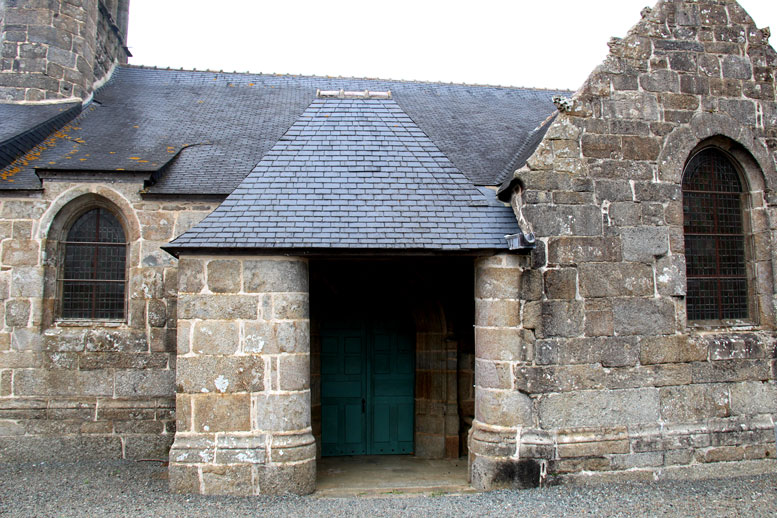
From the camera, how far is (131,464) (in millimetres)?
7277

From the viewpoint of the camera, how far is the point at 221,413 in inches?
227

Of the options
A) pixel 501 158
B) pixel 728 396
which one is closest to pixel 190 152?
pixel 501 158

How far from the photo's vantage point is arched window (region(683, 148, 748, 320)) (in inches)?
260

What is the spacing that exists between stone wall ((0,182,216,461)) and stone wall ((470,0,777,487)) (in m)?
4.31

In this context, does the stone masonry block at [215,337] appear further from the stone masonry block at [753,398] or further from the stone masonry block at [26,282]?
the stone masonry block at [753,398]

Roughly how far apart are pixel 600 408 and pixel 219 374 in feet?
12.8

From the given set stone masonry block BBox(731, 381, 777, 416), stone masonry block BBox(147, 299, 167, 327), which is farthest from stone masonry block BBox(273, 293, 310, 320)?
stone masonry block BBox(731, 381, 777, 416)

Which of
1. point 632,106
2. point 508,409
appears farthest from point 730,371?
point 632,106

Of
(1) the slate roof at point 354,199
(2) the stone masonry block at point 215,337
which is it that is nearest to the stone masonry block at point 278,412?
(2) the stone masonry block at point 215,337

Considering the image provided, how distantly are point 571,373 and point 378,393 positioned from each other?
2.97 m

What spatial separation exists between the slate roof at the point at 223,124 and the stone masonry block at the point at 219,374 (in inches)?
107

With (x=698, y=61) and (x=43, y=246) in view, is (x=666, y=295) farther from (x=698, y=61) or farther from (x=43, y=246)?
(x=43, y=246)

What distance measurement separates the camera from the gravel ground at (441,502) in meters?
5.22

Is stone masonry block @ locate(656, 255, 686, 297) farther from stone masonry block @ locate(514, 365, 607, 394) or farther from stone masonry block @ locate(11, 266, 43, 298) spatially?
stone masonry block @ locate(11, 266, 43, 298)
